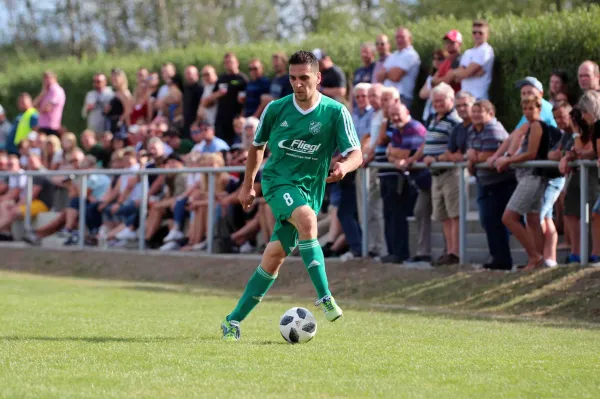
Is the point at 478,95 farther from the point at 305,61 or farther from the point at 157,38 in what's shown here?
the point at 157,38

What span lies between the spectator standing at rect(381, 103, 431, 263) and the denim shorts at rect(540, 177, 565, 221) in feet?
7.06

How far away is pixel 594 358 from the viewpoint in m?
8.41

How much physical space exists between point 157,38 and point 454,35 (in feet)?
133

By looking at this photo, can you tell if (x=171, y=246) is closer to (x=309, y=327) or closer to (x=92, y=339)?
(x=92, y=339)

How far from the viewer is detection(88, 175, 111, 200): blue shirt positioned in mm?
20812

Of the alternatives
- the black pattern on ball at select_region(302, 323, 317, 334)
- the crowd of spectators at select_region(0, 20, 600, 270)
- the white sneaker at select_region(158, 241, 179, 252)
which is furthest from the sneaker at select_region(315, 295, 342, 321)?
the white sneaker at select_region(158, 241, 179, 252)

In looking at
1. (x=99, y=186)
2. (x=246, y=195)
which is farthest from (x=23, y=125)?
(x=246, y=195)

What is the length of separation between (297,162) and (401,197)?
6078 millimetres

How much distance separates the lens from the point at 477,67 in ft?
55.1

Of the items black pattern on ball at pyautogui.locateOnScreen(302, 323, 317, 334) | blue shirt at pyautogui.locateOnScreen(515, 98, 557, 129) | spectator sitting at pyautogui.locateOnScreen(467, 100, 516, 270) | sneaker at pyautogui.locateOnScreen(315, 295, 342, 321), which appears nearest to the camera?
sneaker at pyautogui.locateOnScreen(315, 295, 342, 321)

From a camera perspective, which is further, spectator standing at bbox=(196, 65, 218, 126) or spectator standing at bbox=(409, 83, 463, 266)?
spectator standing at bbox=(196, 65, 218, 126)

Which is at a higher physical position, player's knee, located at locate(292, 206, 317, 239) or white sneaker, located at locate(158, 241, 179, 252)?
player's knee, located at locate(292, 206, 317, 239)

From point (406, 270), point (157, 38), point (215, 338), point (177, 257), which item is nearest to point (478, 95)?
point (406, 270)

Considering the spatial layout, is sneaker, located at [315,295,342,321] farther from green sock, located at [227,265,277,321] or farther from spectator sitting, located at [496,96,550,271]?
spectator sitting, located at [496,96,550,271]
